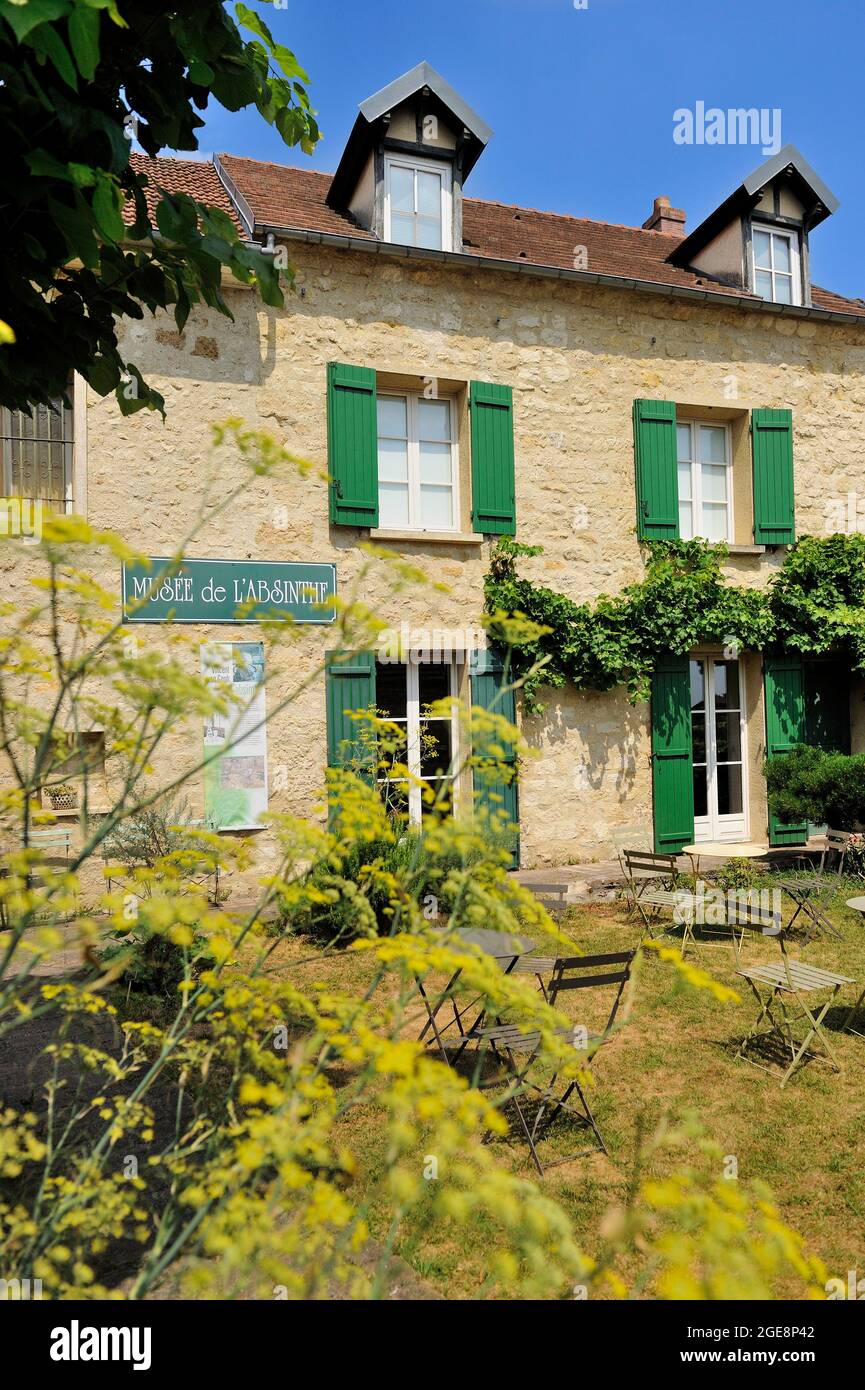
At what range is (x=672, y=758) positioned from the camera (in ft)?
31.0

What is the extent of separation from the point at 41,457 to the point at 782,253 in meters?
9.11

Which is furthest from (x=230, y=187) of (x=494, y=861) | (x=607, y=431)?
(x=494, y=861)

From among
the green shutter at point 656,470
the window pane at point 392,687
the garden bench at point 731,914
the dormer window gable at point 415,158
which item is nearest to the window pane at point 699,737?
the green shutter at point 656,470

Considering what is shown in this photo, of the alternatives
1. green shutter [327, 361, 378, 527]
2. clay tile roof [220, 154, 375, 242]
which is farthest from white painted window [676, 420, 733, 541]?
clay tile roof [220, 154, 375, 242]

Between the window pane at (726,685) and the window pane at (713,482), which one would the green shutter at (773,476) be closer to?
the window pane at (713,482)

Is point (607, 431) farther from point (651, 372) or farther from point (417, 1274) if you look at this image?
point (417, 1274)

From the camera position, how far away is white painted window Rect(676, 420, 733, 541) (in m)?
10.0

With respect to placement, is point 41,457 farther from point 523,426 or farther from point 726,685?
point 726,685

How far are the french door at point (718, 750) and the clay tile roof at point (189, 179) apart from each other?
7042mm

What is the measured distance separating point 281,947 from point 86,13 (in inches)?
233

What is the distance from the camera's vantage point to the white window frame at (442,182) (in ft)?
28.9

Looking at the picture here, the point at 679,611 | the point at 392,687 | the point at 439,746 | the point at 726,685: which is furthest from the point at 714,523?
the point at 392,687

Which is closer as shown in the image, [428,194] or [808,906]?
[808,906]

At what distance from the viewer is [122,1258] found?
2709 millimetres
